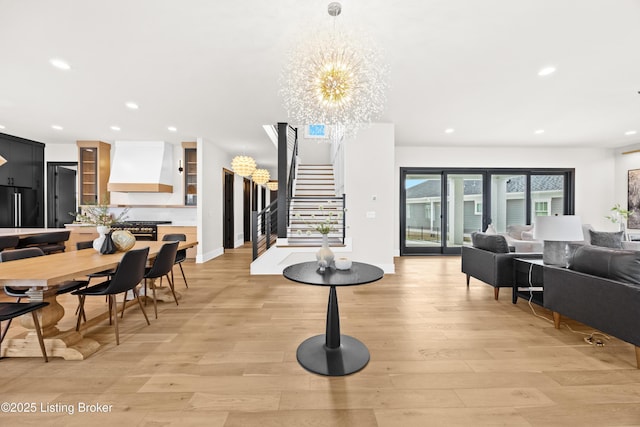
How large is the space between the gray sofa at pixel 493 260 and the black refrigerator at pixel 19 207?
924cm

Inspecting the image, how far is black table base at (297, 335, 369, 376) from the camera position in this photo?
208 cm

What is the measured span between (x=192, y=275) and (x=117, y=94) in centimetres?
318

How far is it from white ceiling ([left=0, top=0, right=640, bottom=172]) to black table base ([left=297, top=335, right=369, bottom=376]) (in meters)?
Result: 2.88

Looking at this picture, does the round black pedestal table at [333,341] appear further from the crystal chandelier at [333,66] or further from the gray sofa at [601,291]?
the gray sofa at [601,291]

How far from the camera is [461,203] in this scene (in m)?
7.39

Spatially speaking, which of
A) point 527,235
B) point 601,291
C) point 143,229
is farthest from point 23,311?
point 527,235

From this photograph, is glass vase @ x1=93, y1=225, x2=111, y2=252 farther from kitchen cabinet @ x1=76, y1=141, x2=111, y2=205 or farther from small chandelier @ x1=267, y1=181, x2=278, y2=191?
small chandelier @ x1=267, y1=181, x2=278, y2=191

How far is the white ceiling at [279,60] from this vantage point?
2332 millimetres

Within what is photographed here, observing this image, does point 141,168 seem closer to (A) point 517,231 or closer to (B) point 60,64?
(B) point 60,64

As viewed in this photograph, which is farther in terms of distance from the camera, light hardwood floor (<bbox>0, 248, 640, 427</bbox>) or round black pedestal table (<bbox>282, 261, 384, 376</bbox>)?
round black pedestal table (<bbox>282, 261, 384, 376</bbox>)

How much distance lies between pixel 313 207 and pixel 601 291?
4.97 metres

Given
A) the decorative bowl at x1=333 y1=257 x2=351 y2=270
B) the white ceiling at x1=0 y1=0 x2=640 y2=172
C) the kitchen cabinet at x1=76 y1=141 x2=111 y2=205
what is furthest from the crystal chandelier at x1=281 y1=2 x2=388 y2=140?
the kitchen cabinet at x1=76 y1=141 x2=111 y2=205

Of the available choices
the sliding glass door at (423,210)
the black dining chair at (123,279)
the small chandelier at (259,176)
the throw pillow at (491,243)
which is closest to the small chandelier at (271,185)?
the small chandelier at (259,176)

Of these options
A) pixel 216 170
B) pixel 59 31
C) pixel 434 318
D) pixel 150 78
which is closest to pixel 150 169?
pixel 216 170
